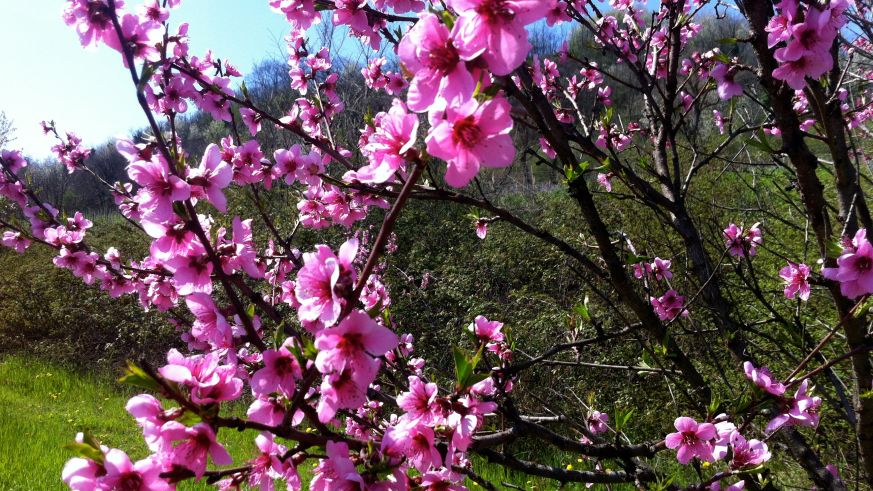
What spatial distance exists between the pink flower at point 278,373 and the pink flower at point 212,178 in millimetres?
382

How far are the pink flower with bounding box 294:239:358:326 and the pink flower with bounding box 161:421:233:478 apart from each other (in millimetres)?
227

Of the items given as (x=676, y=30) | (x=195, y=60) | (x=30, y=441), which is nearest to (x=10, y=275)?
(x=30, y=441)

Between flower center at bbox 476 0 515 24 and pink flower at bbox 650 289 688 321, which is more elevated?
pink flower at bbox 650 289 688 321

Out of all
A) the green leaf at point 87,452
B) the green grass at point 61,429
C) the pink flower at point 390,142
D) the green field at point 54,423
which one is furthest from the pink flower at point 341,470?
the green field at point 54,423

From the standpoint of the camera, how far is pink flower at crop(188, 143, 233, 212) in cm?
111

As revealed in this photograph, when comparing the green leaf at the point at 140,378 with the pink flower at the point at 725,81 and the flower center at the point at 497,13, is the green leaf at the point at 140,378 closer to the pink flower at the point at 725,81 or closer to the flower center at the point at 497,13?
the flower center at the point at 497,13

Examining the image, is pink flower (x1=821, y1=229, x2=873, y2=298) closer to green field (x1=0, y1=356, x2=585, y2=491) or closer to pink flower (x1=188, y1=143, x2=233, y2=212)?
pink flower (x1=188, y1=143, x2=233, y2=212)

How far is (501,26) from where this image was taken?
67 centimetres

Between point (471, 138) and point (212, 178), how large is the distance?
25.8 inches

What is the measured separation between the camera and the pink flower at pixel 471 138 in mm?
687

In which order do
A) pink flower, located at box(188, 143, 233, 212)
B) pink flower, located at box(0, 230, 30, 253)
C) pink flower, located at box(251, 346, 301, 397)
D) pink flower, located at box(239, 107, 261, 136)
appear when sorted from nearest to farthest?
pink flower, located at box(251, 346, 301, 397) < pink flower, located at box(188, 143, 233, 212) < pink flower, located at box(239, 107, 261, 136) < pink flower, located at box(0, 230, 30, 253)

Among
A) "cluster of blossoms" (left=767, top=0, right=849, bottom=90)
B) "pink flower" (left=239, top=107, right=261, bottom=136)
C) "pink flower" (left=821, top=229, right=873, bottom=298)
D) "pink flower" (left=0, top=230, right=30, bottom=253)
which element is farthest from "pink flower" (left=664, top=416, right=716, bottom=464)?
"pink flower" (left=0, top=230, right=30, bottom=253)

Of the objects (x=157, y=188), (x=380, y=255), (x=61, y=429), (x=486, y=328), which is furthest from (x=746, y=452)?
(x=61, y=429)

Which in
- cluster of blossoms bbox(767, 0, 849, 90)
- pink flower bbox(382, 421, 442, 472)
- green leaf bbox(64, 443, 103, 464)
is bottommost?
green leaf bbox(64, 443, 103, 464)
